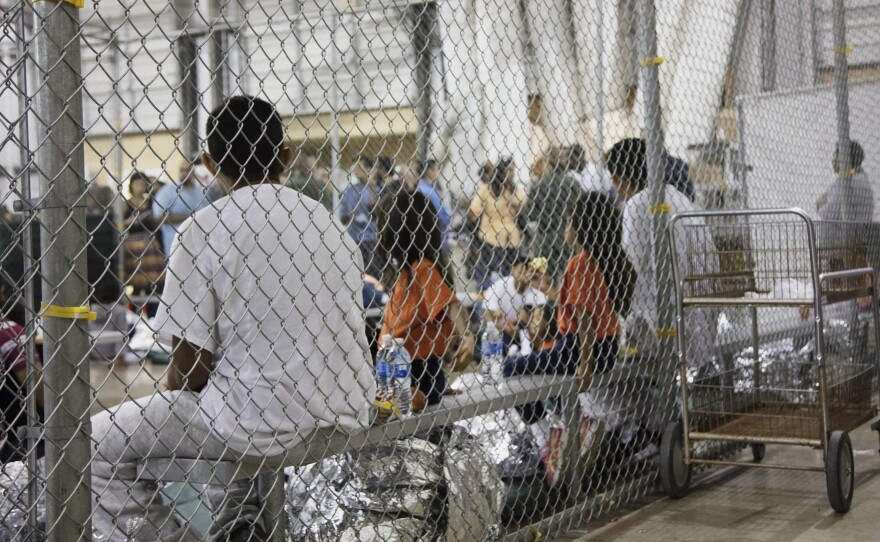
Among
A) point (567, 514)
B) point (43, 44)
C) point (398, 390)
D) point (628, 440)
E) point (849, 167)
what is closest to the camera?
point (43, 44)

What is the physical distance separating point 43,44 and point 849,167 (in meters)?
5.80

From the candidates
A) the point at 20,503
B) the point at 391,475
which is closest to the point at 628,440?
the point at 391,475

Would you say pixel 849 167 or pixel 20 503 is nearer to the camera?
pixel 20 503

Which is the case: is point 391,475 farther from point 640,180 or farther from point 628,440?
point 640,180

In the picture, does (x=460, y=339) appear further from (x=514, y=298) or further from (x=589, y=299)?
(x=514, y=298)

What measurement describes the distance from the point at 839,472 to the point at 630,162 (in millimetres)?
1805

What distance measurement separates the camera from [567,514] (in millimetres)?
4070

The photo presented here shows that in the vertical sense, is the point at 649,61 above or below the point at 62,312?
above

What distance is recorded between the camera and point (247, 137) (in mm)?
2855

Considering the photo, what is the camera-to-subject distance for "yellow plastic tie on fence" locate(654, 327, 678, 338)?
483cm

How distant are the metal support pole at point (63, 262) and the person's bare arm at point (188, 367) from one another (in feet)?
1.50

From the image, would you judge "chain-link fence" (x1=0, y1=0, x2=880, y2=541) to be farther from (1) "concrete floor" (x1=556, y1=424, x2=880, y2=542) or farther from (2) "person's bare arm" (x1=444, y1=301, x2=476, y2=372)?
(1) "concrete floor" (x1=556, y1=424, x2=880, y2=542)

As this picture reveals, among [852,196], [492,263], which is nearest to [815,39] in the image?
[852,196]

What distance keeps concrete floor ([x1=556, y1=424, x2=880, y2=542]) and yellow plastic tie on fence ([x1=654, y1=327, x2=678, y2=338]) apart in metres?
0.75
